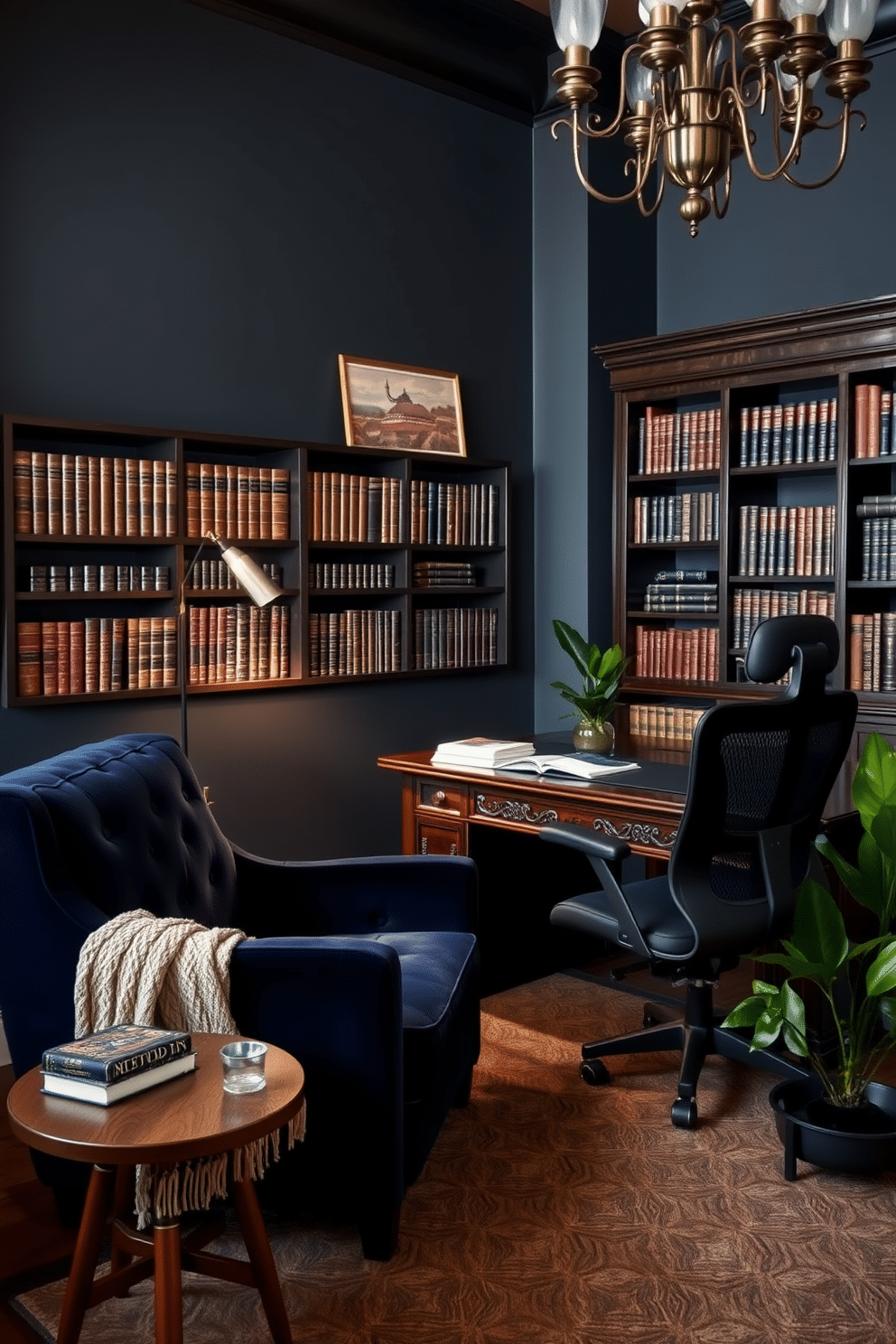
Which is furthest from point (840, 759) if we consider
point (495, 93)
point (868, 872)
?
point (495, 93)

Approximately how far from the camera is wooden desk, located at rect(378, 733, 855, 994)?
3.22 metres

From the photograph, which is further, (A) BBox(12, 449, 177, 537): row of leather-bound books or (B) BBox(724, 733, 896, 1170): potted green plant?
(A) BBox(12, 449, 177, 537): row of leather-bound books

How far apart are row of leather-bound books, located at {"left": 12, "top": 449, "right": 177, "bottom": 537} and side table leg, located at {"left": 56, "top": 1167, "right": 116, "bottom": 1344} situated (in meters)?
2.06

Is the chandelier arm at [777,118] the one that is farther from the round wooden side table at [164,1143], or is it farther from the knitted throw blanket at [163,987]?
the round wooden side table at [164,1143]

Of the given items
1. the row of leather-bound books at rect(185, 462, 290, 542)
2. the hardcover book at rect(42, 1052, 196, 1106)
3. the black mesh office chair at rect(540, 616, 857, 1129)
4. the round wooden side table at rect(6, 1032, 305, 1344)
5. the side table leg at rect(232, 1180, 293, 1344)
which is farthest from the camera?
the row of leather-bound books at rect(185, 462, 290, 542)

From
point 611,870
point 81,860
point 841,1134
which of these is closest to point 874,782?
point 611,870

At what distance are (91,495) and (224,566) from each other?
51 centimetres

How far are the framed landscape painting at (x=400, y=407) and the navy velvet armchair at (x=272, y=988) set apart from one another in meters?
2.12

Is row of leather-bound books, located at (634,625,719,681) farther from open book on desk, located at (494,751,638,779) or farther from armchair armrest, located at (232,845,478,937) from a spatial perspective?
armchair armrest, located at (232,845,478,937)

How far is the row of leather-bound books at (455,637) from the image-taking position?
4645 mm

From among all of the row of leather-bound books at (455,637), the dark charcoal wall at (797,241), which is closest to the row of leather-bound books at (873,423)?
the dark charcoal wall at (797,241)

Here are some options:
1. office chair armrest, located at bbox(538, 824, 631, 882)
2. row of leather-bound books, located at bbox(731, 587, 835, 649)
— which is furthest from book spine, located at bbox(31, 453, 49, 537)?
row of leather-bound books, located at bbox(731, 587, 835, 649)

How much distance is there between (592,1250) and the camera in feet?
8.02

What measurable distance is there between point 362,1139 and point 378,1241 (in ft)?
0.73
